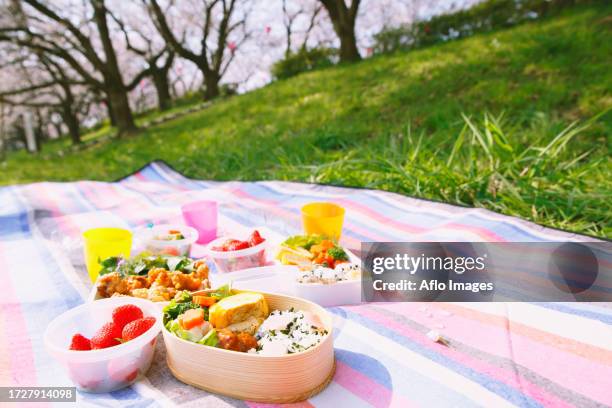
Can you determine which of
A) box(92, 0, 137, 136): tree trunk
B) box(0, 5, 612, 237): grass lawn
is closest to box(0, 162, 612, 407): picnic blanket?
box(0, 5, 612, 237): grass lawn

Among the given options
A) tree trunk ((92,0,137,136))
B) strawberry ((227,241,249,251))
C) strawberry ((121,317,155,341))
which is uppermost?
tree trunk ((92,0,137,136))

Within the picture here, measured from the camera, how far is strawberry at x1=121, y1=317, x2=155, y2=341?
1.29 m

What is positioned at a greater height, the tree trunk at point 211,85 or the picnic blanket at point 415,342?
the tree trunk at point 211,85

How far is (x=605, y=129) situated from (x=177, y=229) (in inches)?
153

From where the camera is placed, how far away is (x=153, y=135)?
9.65 m

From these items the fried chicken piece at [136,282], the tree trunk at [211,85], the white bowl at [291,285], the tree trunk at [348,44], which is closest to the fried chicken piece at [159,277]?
the fried chicken piece at [136,282]

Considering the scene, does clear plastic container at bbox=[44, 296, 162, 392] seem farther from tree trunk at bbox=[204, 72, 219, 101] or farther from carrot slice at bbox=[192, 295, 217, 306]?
tree trunk at bbox=[204, 72, 219, 101]

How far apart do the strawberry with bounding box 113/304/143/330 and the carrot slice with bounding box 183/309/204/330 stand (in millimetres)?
206

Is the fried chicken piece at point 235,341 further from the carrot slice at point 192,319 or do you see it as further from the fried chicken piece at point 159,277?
the fried chicken piece at point 159,277

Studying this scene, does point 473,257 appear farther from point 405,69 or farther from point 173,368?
point 405,69

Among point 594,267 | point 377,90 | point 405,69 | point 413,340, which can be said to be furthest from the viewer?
point 405,69

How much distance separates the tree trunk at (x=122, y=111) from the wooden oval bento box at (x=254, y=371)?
1056 centimetres

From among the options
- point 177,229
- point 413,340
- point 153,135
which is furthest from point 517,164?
point 153,135

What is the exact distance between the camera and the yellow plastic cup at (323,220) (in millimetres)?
2223
